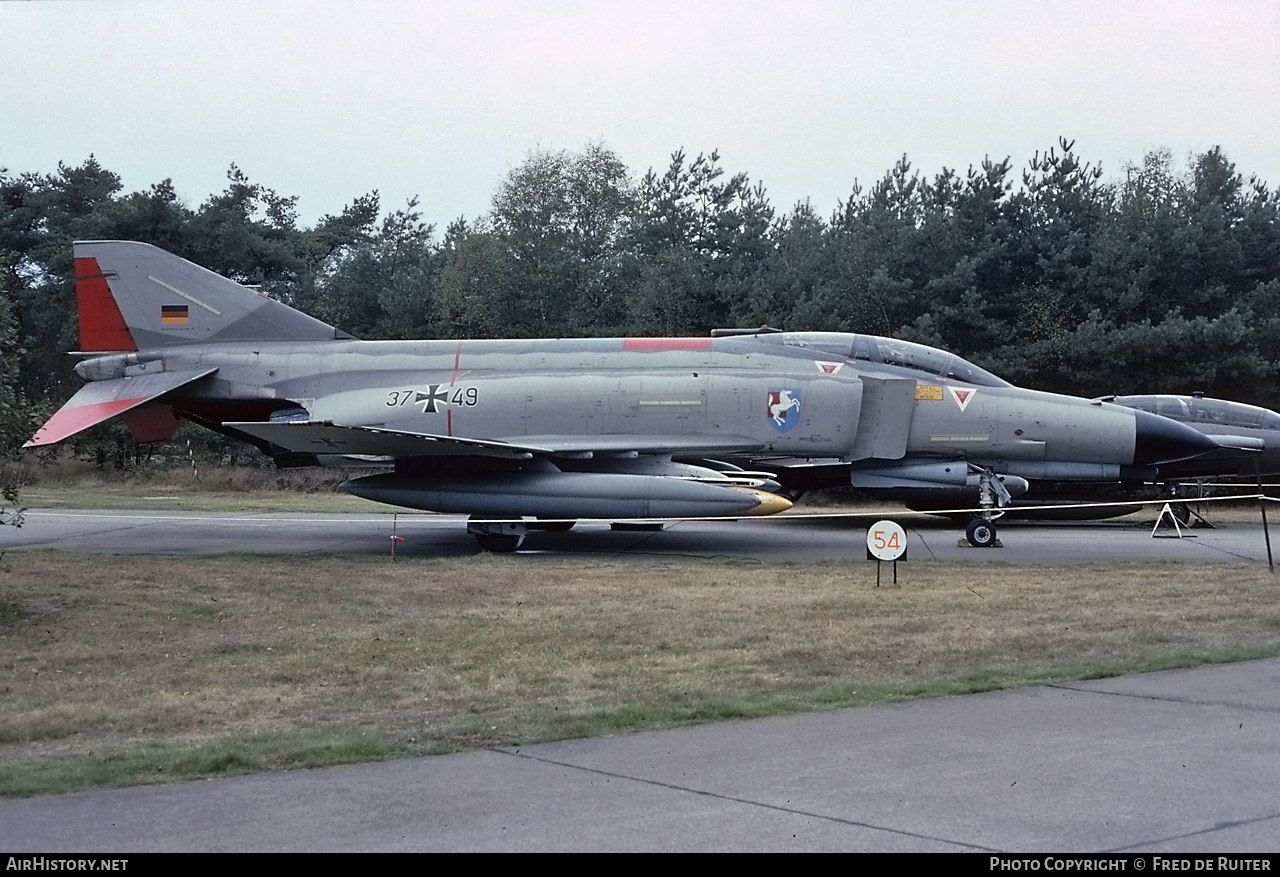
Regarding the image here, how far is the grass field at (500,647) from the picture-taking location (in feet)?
22.4

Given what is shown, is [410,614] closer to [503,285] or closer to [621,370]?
[621,370]

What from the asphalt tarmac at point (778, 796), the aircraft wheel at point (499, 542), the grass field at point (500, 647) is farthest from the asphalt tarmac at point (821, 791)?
the aircraft wheel at point (499, 542)

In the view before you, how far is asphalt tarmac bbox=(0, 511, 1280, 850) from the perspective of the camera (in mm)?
4688

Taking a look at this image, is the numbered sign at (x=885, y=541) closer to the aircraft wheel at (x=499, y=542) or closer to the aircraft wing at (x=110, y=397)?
the aircraft wheel at (x=499, y=542)

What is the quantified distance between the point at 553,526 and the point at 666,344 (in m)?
3.28

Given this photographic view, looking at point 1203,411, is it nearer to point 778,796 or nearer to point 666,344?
point 666,344

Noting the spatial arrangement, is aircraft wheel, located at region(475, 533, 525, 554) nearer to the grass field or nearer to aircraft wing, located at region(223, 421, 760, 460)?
aircraft wing, located at region(223, 421, 760, 460)

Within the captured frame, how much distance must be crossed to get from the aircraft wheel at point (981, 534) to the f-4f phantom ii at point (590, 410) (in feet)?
0.10

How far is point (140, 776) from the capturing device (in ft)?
19.0

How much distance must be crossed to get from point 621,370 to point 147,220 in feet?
103

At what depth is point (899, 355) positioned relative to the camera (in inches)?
728

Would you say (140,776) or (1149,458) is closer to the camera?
(140,776)

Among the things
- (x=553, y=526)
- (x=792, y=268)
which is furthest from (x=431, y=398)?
(x=792, y=268)
